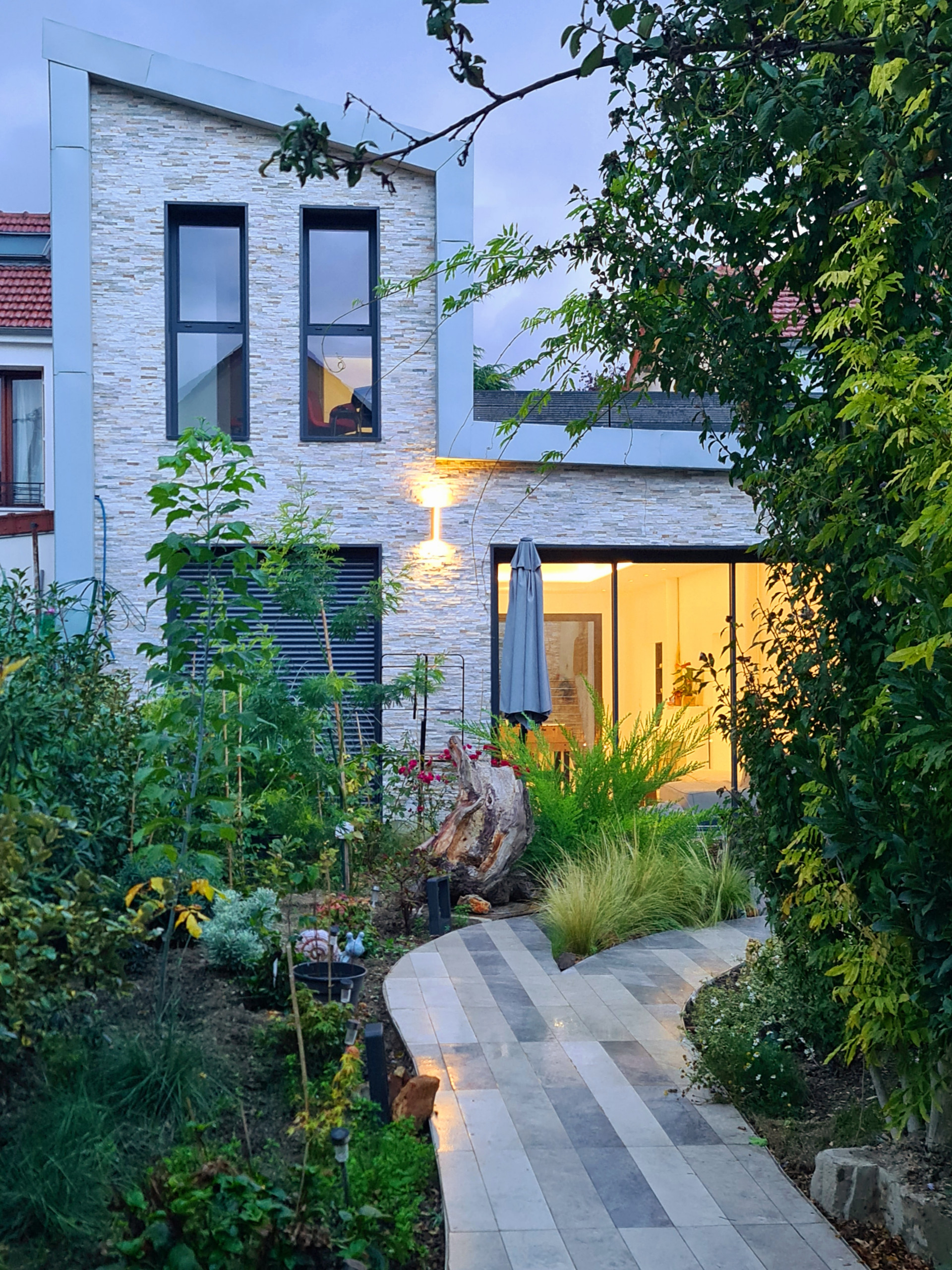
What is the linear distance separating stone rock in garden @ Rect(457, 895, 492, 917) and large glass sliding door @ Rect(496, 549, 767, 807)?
3.35 metres

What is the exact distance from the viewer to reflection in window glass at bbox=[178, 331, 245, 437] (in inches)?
420

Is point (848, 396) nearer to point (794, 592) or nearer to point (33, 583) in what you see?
point (794, 592)

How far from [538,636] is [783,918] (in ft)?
19.5

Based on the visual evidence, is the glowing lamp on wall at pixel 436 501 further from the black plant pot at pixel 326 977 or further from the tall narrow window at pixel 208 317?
the black plant pot at pixel 326 977

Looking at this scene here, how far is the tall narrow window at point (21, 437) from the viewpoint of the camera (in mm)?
15727

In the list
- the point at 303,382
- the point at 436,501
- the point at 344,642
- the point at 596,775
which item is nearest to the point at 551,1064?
the point at 596,775

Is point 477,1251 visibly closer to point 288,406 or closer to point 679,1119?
point 679,1119

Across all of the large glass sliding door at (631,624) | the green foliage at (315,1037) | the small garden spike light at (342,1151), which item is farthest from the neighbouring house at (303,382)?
the small garden spike light at (342,1151)

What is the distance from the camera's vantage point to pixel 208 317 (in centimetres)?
1074

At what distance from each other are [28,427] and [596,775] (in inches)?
431

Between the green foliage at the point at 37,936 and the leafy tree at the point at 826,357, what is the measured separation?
6.63 feet

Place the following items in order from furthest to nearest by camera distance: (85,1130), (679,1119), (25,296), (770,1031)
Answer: (25,296) → (770,1031) → (679,1119) → (85,1130)

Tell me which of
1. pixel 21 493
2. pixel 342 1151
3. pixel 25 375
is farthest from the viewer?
pixel 21 493

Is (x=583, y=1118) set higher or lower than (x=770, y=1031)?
lower
